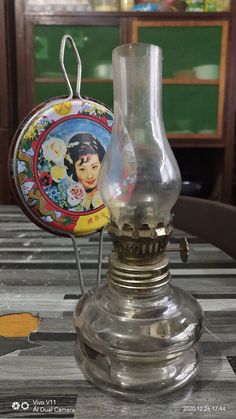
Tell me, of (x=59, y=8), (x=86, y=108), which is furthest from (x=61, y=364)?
(x=59, y=8)

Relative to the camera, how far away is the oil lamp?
343 mm

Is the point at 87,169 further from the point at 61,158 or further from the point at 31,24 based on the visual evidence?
the point at 31,24

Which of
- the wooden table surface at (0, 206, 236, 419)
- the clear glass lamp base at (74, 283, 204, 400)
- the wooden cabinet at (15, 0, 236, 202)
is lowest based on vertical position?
the wooden table surface at (0, 206, 236, 419)

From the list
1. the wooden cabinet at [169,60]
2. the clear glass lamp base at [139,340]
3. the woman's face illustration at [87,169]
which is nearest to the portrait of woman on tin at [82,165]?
the woman's face illustration at [87,169]

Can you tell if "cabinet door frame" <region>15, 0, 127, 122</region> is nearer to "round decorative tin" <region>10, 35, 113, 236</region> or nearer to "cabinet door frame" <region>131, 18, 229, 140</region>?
"cabinet door frame" <region>131, 18, 229, 140</region>

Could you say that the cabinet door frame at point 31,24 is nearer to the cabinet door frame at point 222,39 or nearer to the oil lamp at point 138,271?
the cabinet door frame at point 222,39

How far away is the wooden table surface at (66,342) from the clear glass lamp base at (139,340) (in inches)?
0.5

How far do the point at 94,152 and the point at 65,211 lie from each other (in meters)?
0.07

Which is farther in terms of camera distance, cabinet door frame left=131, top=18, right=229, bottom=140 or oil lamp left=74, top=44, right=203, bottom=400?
cabinet door frame left=131, top=18, right=229, bottom=140

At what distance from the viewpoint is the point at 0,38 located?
6.77 ft

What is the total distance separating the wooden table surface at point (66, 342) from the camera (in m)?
0.32

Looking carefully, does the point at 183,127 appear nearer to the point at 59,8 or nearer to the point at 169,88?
the point at 169,88

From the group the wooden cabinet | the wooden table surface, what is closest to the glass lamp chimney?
the wooden table surface

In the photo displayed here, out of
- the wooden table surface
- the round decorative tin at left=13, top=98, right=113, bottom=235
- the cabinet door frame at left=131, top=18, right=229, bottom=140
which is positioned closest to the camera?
the wooden table surface
